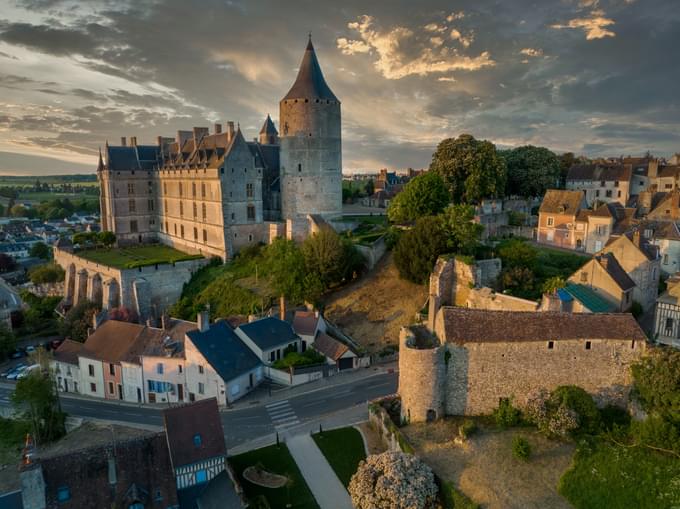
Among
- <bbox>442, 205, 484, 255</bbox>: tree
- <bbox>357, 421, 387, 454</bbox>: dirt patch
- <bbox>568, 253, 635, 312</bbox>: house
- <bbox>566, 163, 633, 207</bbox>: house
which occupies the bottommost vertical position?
<bbox>357, 421, 387, 454</bbox>: dirt patch

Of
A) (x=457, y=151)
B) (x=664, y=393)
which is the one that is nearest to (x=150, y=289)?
(x=457, y=151)

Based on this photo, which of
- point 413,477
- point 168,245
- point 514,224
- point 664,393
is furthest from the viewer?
point 168,245

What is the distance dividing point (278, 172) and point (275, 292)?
19.4 meters

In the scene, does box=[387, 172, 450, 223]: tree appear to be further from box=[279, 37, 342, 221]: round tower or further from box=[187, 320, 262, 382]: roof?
box=[187, 320, 262, 382]: roof

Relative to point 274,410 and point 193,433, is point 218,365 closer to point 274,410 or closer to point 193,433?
point 274,410

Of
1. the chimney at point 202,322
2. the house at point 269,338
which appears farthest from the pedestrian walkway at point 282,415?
the chimney at point 202,322

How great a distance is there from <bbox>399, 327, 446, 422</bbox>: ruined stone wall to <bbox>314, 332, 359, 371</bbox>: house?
931 centimetres

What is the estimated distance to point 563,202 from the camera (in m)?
45.9

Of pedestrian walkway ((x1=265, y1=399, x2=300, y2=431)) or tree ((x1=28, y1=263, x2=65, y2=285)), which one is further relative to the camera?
tree ((x1=28, y1=263, x2=65, y2=285))

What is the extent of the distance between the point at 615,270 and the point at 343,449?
20.4 metres

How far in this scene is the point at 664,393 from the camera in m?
21.3

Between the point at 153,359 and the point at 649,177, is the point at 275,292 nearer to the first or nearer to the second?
the point at 153,359

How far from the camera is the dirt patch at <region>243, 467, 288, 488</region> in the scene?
23031 millimetres

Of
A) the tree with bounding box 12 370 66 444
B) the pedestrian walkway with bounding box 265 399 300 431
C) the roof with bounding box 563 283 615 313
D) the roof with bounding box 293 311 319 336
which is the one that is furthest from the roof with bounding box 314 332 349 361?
the tree with bounding box 12 370 66 444
